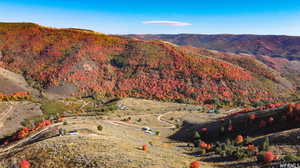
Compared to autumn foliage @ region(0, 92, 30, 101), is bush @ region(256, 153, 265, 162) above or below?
above

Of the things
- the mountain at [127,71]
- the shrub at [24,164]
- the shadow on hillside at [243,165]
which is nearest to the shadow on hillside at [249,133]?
the shadow on hillside at [243,165]

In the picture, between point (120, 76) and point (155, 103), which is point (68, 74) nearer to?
point (120, 76)

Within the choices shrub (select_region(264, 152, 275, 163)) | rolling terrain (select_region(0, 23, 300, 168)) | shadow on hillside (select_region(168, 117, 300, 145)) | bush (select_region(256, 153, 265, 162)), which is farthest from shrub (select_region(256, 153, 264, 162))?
shadow on hillside (select_region(168, 117, 300, 145))

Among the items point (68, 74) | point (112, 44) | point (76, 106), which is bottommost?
point (76, 106)

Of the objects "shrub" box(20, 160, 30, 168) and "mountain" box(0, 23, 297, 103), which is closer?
"shrub" box(20, 160, 30, 168)

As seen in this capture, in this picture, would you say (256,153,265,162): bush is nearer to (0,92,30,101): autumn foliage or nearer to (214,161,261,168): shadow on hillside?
(214,161,261,168): shadow on hillside

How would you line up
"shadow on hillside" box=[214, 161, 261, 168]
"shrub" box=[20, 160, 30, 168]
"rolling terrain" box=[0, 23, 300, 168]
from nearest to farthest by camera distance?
"shadow on hillside" box=[214, 161, 261, 168] < "shrub" box=[20, 160, 30, 168] < "rolling terrain" box=[0, 23, 300, 168]

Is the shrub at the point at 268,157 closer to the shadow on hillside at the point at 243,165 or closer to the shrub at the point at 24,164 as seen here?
the shadow on hillside at the point at 243,165

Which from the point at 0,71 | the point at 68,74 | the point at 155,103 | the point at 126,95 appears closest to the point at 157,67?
the point at 126,95

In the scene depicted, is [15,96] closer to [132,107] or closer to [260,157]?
[132,107]
